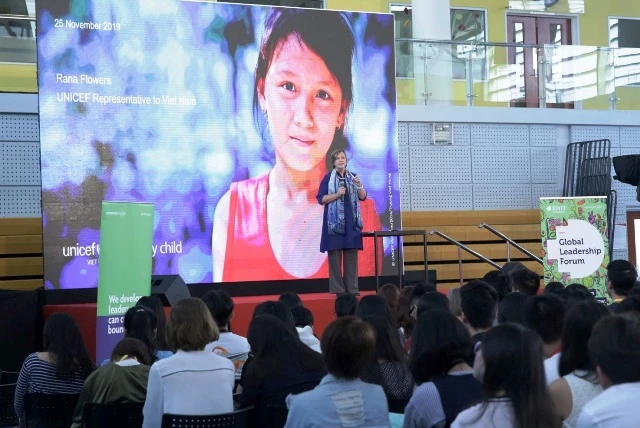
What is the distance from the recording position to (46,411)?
459 centimetres

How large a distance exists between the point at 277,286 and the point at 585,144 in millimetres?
5411

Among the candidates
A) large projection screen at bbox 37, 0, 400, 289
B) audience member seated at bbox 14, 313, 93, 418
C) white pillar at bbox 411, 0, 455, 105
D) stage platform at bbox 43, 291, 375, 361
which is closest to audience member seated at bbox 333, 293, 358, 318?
audience member seated at bbox 14, 313, 93, 418

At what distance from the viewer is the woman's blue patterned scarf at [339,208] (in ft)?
31.1

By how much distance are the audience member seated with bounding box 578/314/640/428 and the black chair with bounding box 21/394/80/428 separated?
283cm

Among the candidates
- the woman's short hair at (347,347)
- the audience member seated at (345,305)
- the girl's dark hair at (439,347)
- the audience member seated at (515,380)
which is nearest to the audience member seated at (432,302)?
the audience member seated at (345,305)

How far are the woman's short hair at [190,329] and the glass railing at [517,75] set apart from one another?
832 cm

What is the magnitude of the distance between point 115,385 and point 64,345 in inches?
26.0

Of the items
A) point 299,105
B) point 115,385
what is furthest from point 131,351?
point 299,105

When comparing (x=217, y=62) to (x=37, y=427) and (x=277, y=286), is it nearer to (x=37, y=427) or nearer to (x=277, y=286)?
(x=277, y=286)

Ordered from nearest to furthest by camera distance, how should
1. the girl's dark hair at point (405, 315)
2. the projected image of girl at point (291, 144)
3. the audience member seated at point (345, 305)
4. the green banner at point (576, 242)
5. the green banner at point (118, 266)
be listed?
1. the girl's dark hair at point (405, 315)
2. the audience member seated at point (345, 305)
3. the green banner at point (118, 266)
4. the green banner at point (576, 242)
5. the projected image of girl at point (291, 144)

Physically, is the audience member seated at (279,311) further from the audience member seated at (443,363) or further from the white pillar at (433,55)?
the white pillar at (433,55)

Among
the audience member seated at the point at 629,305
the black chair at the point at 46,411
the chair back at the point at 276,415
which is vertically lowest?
the black chair at the point at 46,411

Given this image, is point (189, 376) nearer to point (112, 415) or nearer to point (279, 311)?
point (112, 415)

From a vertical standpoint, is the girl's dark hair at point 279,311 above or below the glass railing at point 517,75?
below
